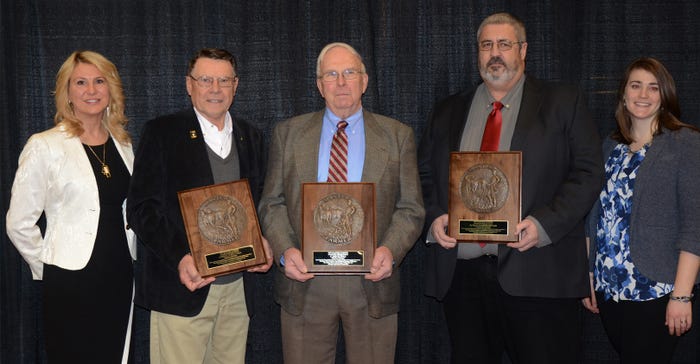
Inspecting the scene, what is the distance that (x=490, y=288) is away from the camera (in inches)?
123

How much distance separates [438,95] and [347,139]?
121cm

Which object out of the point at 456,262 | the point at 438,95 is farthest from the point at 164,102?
the point at 456,262

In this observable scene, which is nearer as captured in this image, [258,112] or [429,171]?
[429,171]

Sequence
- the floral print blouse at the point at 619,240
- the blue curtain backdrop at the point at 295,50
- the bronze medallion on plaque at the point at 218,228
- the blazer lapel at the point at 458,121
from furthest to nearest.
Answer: the blue curtain backdrop at the point at 295,50, the blazer lapel at the point at 458,121, the floral print blouse at the point at 619,240, the bronze medallion on plaque at the point at 218,228

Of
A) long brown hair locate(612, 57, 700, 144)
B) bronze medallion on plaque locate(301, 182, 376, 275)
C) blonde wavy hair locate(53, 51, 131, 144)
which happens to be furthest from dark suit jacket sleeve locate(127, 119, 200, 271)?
long brown hair locate(612, 57, 700, 144)

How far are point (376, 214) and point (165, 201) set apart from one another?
1082mm

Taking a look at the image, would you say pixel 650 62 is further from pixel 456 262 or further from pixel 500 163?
pixel 456 262

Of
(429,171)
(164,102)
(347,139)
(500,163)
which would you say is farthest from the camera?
(164,102)

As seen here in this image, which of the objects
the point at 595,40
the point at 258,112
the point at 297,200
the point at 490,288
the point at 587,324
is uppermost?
the point at 595,40

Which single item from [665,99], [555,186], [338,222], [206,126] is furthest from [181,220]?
[665,99]

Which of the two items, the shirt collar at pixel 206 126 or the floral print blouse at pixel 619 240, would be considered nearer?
the floral print blouse at pixel 619 240

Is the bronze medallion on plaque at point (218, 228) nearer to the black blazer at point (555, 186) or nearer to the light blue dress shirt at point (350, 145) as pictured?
the light blue dress shirt at point (350, 145)

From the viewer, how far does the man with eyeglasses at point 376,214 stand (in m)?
3.08

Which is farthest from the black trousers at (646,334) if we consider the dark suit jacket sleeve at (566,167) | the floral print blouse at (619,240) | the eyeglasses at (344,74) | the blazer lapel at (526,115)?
the eyeglasses at (344,74)
